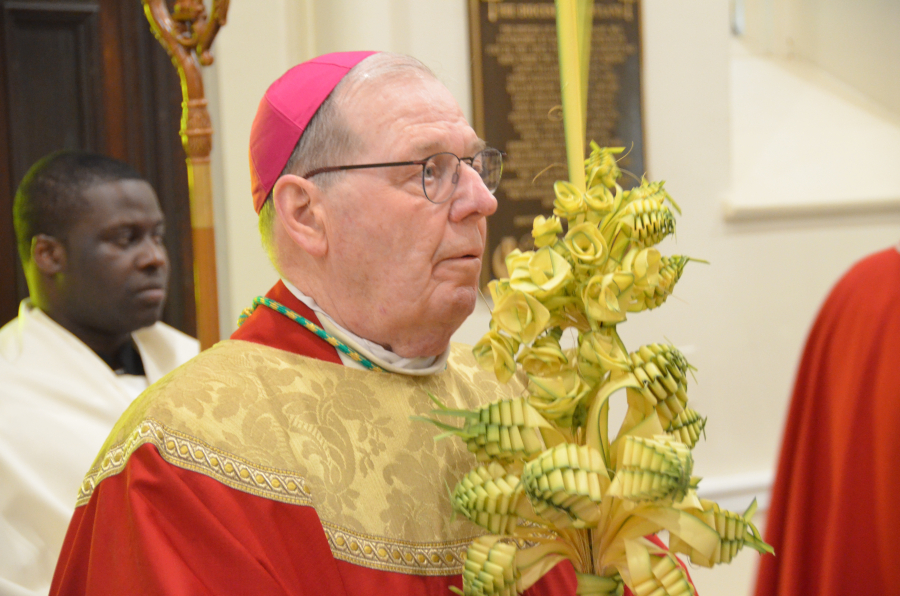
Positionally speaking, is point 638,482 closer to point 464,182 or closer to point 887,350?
point 464,182

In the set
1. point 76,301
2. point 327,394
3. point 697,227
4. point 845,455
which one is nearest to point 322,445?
point 327,394

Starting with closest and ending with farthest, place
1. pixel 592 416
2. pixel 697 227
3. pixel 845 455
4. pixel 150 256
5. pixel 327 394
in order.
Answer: pixel 592 416 < pixel 327 394 < pixel 845 455 < pixel 150 256 < pixel 697 227

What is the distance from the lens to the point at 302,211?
1.52 meters

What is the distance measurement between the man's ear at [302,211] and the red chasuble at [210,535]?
281 mm

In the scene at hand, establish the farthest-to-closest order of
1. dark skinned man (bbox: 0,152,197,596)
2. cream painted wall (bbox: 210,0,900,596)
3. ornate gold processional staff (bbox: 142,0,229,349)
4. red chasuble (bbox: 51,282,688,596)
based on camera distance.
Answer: cream painted wall (bbox: 210,0,900,596) < dark skinned man (bbox: 0,152,197,596) < ornate gold processional staff (bbox: 142,0,229,349) < red chasuble (bbox: 51,282,688,596)

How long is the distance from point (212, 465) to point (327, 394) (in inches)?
8.8

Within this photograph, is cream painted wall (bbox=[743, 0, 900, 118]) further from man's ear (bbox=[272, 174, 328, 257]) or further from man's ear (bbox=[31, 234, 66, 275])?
man's ear (bbox=[272, 174, 328, 257])

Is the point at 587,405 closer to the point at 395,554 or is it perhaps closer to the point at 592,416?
the point at 592,416

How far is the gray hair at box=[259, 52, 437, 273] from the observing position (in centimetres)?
147

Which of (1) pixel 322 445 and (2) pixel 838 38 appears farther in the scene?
(2) pixel 838 38

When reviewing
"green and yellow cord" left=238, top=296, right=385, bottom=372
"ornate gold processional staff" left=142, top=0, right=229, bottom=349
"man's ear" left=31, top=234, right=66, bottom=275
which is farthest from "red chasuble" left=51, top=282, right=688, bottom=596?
"man's ear" left=31, top=234, right=66, bottom=275

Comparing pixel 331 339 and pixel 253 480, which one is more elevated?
pixel 331 339

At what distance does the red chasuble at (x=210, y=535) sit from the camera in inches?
46.3

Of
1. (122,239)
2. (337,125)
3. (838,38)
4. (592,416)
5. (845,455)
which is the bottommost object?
(845,455)
